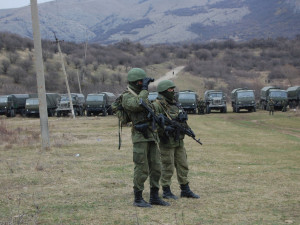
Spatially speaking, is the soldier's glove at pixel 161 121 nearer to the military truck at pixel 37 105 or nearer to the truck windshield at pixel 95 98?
the truck windshield at pixel 95 98

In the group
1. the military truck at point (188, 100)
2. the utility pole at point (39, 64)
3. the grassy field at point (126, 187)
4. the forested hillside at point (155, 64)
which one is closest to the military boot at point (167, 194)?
the grassy field at point (126, 187)

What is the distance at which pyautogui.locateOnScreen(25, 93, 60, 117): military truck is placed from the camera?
3622 centimetres

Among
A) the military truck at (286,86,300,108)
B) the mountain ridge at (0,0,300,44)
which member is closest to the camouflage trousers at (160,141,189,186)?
the military truck at (286,86,300,108)

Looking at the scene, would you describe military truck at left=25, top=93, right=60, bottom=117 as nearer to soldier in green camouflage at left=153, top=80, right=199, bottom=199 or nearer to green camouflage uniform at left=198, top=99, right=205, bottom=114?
green camouflage uniform at left=198, top=99, right=205, bottom=114

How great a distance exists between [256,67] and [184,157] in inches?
3237

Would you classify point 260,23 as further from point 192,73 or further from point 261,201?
point 261,201

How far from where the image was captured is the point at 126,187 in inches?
314

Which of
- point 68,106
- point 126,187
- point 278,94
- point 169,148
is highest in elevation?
point 278,94

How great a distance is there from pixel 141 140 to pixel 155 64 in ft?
266

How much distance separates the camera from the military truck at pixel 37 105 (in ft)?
119

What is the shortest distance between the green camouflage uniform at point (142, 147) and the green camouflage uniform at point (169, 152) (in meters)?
0.46

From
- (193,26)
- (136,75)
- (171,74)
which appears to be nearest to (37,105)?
(136,75)

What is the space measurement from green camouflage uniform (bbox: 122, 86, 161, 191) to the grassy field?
0.46 m

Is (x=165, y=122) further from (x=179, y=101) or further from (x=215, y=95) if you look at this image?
A: (x=215, y=95)
